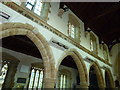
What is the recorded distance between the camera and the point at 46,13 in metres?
4.39

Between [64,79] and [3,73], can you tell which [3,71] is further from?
[64,79]

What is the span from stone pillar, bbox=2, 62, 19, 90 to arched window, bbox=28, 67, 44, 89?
4.03ft

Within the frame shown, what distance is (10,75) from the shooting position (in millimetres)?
5496

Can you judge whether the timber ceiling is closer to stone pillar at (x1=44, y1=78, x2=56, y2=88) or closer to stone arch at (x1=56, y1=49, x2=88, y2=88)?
stone arch at (x1=56, y1=49, x2=88, y2=88)

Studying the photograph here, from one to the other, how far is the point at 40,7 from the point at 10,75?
12.5 feet

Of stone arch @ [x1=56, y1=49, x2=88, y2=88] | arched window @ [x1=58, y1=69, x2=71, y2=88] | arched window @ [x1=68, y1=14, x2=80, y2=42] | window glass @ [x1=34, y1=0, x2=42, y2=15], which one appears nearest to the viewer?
window glass @ [x1=34, y1=0, x2=42, y2=15]

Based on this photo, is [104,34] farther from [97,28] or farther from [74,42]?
[74,42]

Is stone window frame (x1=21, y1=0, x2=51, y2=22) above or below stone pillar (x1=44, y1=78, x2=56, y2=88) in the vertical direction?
above

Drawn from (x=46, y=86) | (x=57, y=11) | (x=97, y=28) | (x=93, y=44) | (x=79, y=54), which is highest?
(x=97, y=28)

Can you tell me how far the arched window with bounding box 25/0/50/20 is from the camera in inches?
161

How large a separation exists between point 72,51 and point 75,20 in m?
2.22

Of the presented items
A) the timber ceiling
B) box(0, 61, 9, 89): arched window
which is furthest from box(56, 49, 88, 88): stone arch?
box(0, 61, 9, 89): arched window

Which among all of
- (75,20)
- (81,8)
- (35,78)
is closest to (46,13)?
(75,20)

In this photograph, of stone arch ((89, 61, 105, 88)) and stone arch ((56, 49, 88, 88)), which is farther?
stone arch ((89, 61, 105, 88))
